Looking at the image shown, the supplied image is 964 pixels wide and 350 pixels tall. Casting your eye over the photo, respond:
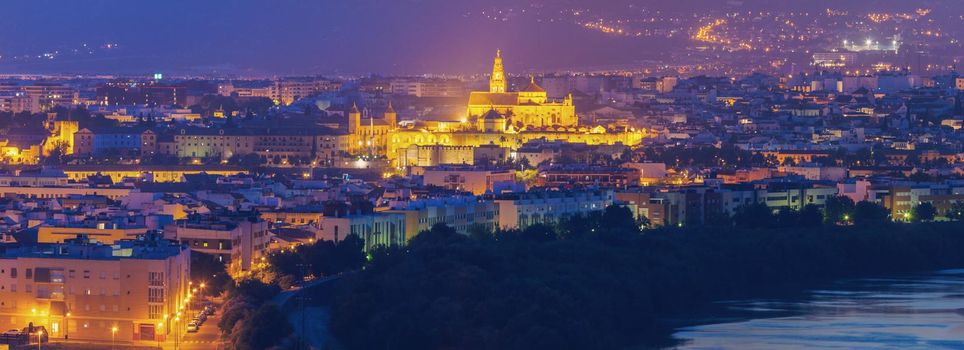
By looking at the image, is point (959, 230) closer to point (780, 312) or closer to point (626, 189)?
point (626, 189)

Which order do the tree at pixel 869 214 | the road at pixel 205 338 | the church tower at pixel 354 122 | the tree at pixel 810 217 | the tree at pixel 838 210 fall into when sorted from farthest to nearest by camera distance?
the church tower at pixel 354 122, the tree at pixel 838 210, the tree at pixel 869 214, the tree at pixel 810 217, the road at pixel 205 338

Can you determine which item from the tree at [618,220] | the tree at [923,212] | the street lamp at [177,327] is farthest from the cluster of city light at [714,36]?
the street lamp at [177,327]

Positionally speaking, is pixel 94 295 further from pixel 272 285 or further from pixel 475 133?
pixel 475 133

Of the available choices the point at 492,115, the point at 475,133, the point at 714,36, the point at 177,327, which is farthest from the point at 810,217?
the point at 714,36

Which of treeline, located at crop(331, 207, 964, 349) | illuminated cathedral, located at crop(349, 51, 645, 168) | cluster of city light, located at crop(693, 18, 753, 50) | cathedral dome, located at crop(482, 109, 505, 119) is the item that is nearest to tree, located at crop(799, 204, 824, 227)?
treeline, located at crop(331, 207, 964, 349)

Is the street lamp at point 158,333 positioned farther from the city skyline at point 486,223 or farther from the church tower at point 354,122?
the church tower at point 354,122

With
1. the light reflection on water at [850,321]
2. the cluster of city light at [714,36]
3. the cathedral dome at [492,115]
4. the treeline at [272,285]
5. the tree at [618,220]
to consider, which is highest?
the cluster of city light at [714,36]
